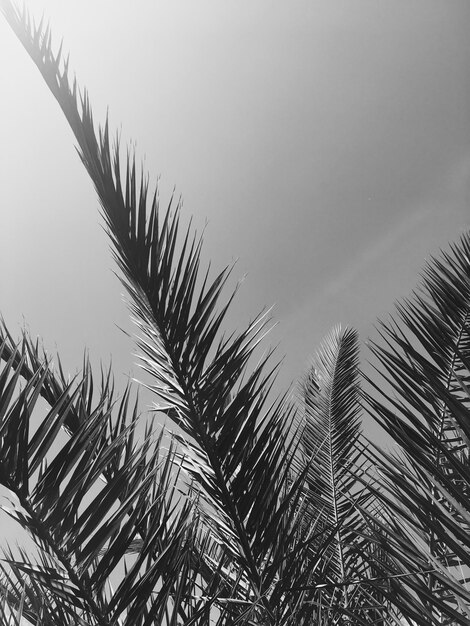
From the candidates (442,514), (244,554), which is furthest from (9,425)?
(244,554)

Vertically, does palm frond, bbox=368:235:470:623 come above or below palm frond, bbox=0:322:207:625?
above

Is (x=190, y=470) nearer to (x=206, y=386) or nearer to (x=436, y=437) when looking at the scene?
(x=206, y=386)

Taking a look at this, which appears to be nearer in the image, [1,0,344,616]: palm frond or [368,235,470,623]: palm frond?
[368,235,470,623]: palm frond

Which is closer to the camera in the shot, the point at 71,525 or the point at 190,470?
the point at 71,525

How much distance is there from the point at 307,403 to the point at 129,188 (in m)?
2.49

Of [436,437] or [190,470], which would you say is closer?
[436,437]

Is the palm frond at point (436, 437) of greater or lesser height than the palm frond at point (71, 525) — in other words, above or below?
above

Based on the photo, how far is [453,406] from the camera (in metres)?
0.66

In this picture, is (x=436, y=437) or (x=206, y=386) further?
(x=206, y=386)

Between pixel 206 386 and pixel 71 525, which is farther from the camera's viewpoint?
pixel 206 386

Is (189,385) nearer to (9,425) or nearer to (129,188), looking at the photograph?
(129,188)

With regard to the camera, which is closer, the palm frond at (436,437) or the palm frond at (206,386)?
the palm frond at (436,437)

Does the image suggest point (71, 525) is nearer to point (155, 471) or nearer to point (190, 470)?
point (155, 471)

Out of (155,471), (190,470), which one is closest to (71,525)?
(155,471)
